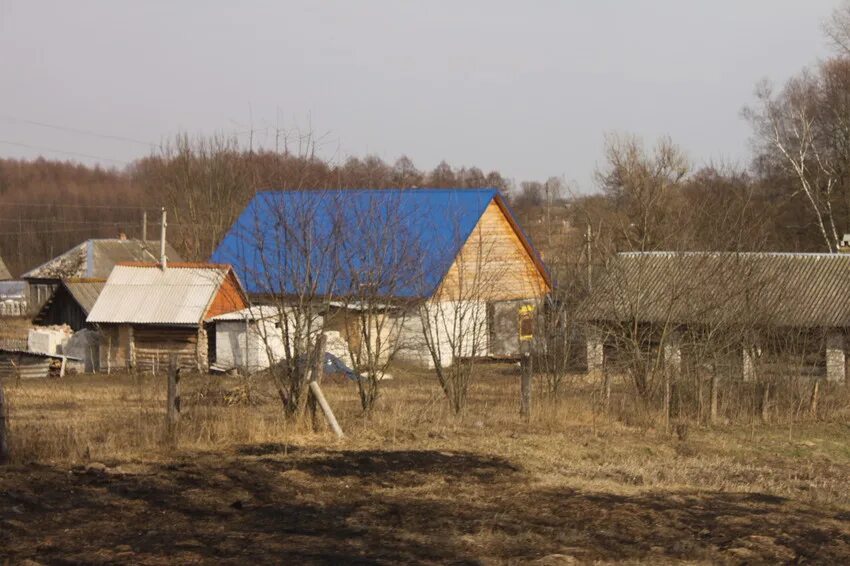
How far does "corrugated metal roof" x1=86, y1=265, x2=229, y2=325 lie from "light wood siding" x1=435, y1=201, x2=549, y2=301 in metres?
9.52

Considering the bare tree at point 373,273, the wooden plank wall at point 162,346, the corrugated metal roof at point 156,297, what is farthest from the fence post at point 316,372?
the wooden plank wall at point 162,346

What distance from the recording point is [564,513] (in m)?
9.43

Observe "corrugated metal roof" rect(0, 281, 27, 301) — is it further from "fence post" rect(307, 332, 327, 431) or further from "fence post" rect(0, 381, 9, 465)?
"fence post" rect(0, 381, 9, 465)

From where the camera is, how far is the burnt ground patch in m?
7.79

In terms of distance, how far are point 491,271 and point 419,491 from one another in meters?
11.5

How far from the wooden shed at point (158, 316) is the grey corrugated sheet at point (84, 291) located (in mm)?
4135

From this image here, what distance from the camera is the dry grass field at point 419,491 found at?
26.0ft

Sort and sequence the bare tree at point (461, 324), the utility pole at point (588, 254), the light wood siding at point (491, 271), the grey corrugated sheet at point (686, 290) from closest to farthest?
1. the bare tree at point (461, 324)
2. the grey corrugated sheet at point (686, 290)
3. the light wood siding at point (491, 271)
4. the utility pole at point (588, 254)

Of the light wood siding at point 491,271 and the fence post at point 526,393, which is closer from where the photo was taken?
the fence post at point 526,393

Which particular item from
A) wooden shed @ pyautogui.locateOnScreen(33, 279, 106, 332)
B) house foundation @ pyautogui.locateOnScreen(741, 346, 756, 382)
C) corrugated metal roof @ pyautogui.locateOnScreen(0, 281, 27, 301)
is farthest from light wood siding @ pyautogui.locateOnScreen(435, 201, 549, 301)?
corrugated metal roof @ pyautogui.locateOnScreen(0, 281, 27, 301)

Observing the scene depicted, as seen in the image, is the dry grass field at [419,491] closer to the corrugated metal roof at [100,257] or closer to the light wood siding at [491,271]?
the light wood siding at [491,271]

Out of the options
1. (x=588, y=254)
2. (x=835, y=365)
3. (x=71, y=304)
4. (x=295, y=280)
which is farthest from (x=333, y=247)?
(x=71, y=304)

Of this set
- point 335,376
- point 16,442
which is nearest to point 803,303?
point 335,376

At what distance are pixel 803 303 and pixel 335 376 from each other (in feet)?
39.2
